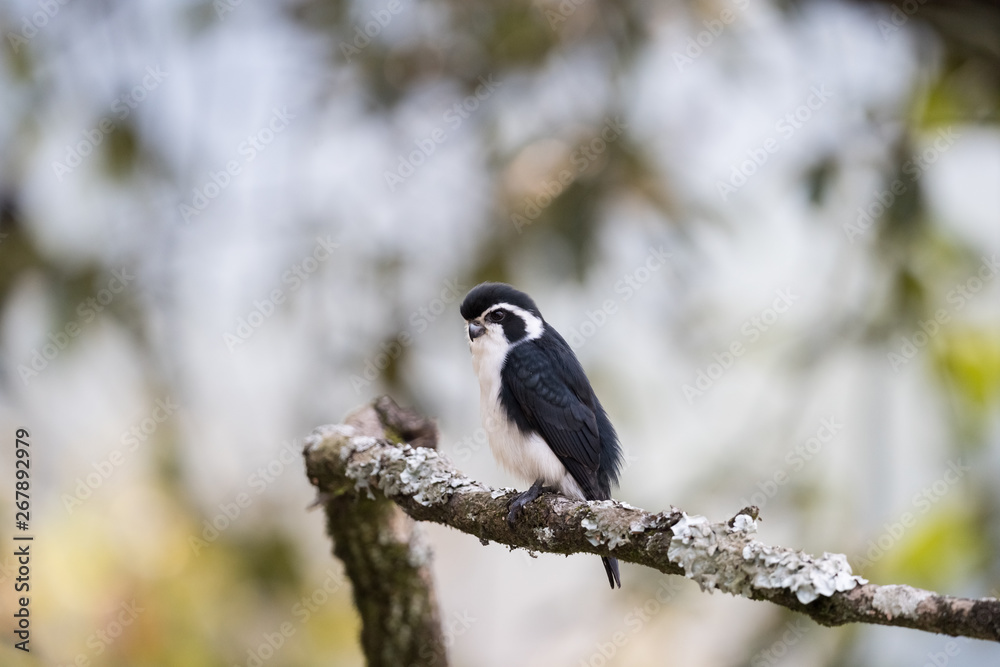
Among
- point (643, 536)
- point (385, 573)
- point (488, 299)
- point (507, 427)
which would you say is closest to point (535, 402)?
point (507, 427)

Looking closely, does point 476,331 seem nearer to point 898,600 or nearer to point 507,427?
point 507,427

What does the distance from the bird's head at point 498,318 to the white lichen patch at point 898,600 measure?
2.23 meters

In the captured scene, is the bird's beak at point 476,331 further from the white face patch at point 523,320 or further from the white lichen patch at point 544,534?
the white lichen patch at point 544,534

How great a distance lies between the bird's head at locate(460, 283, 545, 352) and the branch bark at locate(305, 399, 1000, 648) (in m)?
0.68

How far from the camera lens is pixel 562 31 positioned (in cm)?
612

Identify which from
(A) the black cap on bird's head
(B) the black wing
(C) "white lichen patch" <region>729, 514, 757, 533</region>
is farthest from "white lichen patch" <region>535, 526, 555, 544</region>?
(A) the black cap on bird's head

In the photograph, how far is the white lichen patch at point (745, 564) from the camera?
1.83m

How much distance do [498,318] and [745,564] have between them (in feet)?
6.73

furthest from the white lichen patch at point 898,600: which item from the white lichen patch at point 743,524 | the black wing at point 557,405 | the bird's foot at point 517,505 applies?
Answer: the black wing at point 557,405

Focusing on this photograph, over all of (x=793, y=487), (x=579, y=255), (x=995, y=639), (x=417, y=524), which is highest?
(x=579, y=255)

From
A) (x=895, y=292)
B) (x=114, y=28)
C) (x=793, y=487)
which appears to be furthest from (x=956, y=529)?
(x=114, y=28)

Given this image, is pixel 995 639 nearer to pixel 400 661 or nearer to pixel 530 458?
pixel 530 458

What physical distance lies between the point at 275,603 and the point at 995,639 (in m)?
4.72

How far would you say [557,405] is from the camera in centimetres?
Result: 365
